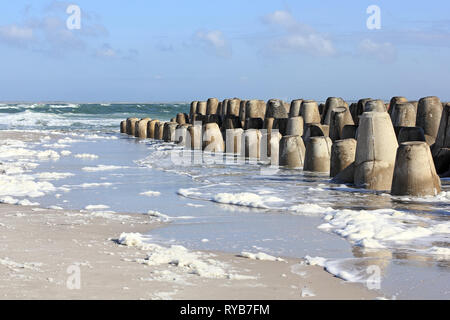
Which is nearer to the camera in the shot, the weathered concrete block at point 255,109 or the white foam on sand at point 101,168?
the white foam on sand at point 101,168

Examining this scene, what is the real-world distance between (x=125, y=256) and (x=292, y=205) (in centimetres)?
351

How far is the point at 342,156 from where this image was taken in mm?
11219

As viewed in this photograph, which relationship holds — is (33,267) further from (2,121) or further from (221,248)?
(2,121)

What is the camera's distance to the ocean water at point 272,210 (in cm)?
525

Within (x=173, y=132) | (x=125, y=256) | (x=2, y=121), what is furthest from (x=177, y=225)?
(x=2, y=121)

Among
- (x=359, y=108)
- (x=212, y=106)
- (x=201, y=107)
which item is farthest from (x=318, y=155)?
(x=201, y=107)

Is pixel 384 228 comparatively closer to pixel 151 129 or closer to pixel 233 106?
pixel 233 106

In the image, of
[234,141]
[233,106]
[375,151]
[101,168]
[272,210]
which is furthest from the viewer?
[233,106]

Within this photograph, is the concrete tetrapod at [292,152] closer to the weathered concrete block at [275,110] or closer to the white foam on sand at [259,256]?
the weathered concrete block at [275,110]

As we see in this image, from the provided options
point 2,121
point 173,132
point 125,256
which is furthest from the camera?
point 2,121

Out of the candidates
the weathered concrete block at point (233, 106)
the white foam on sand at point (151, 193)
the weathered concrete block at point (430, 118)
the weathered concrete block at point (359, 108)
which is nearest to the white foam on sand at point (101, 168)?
the white foam on sand at point (151, 193)

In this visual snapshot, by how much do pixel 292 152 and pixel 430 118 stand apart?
2.71 metres

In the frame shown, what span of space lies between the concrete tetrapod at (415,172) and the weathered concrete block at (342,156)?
2040mm
